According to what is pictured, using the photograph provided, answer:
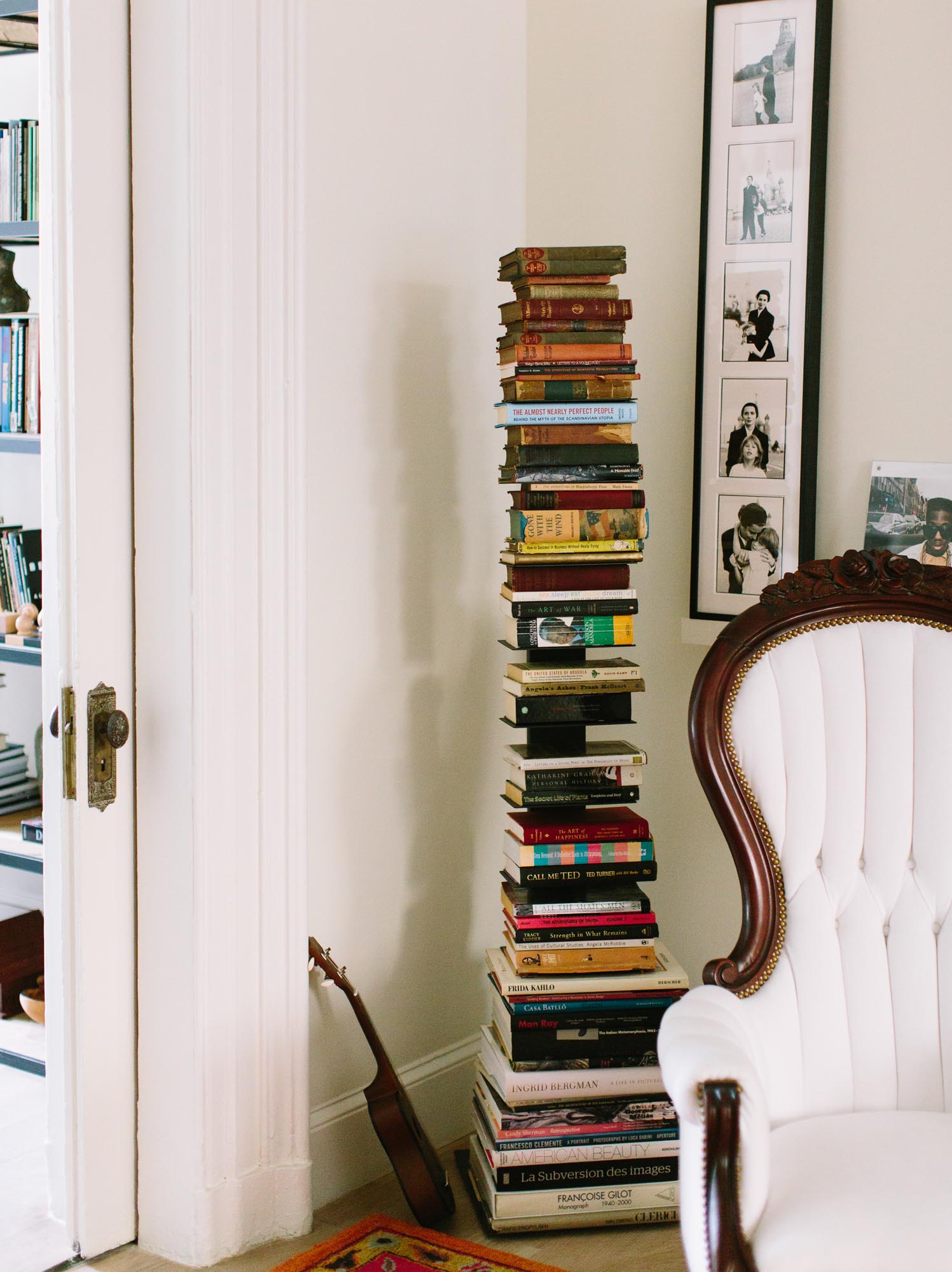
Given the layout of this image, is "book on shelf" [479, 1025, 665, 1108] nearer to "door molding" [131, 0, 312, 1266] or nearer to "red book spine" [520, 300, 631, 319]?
"door molding" [131, 0, 312, 1266]

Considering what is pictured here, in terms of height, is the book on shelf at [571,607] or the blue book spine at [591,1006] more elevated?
the book on shelf at [571,607]

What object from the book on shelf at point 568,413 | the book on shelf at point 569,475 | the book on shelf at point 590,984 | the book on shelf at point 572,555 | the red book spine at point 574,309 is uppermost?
the red book spine at point 574,309

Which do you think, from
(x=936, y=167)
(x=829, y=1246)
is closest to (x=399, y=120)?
(x=936, y=167)

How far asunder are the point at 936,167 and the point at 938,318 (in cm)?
24

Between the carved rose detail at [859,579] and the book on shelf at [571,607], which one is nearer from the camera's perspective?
the carved rose detail at [859,579]

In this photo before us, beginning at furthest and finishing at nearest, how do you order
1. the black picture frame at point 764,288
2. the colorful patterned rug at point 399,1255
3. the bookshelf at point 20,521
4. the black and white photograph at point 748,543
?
the bookshelf at point 20,521 < the black and white photograph at point 748,543 < the black picture frame at point 764,288 < the colorful patterned rug at point 399,1255

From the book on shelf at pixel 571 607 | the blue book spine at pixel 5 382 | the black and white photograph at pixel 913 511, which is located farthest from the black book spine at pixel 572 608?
the blue book spine at pixel 5 382

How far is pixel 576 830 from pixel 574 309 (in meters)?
0.87

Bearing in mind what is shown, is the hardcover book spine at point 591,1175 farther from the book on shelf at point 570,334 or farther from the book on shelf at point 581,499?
the book on shelf at point 570,334

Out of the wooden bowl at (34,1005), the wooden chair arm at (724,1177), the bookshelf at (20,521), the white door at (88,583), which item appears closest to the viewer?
the wooden chair arm at (724,1177)

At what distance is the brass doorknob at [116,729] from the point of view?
189cm

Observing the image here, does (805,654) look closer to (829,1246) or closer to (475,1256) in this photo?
(829,1246)

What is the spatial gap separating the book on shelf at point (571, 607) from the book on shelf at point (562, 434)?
26 cm

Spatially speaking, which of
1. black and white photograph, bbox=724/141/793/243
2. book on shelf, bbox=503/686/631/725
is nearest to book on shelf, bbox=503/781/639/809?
book on shelf, bbox=503/686/631/725
